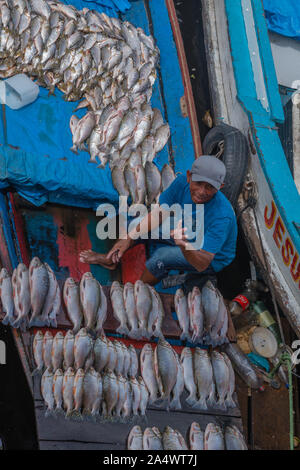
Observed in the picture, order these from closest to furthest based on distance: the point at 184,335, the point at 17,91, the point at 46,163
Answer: the point at 184,335, the point at 46,163, the point at 17,91

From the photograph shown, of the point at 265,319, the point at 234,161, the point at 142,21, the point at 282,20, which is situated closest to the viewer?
the point at 234,161

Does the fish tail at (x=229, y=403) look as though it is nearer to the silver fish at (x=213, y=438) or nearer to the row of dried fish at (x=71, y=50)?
the silver fish at (x=213, y=438)

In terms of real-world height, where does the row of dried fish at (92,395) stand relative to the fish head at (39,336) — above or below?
below

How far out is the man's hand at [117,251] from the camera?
15.2ft

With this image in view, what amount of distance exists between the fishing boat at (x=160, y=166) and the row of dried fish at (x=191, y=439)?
0.09 meters

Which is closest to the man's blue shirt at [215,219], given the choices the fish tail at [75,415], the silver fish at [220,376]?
the silver fish at [220,376]

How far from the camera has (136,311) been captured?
3.93m

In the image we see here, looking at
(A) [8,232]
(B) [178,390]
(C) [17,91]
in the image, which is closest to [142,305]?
(B) [178,390]

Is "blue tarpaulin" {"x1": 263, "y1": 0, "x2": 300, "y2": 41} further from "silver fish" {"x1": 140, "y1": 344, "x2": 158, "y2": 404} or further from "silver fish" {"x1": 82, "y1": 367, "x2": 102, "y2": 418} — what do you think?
"silver fish" {"x1": 82, "y1": 367, "x2": 102, "y2": 418}

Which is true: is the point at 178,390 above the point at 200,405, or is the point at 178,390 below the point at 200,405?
above

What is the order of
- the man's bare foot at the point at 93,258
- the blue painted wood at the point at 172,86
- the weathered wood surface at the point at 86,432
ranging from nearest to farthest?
the weathered wood surface at the point at 86,432 → the man's bare foot at the point at 93,258 → the blue painted wood at the point at 172,86

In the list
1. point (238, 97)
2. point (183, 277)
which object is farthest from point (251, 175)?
point (183, 277)

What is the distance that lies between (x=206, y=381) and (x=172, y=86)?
360 cm

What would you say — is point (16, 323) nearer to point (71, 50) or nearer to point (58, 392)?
point (58, 392)
